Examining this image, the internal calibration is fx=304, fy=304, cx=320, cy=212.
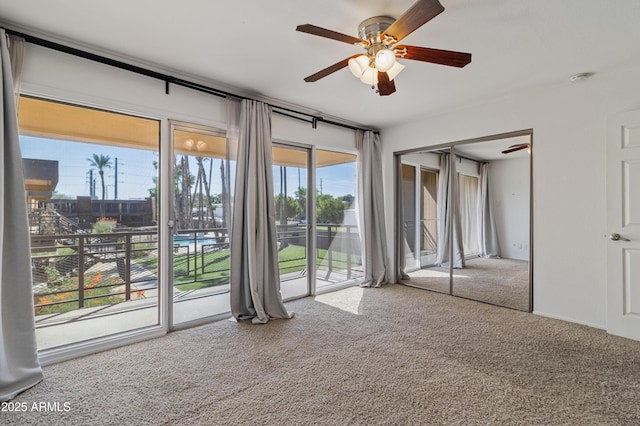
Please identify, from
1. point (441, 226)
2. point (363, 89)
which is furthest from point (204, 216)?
point (441, 226)

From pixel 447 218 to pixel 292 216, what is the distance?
87.1 inches

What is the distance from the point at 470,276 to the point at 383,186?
181 cm

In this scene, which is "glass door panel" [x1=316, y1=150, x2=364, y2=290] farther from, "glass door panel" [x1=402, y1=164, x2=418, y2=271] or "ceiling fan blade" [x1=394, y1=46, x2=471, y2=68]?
"ceiling fan blade" [x1=394, y1=46, x2=471, y2=68]

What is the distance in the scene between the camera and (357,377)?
2.13 meters

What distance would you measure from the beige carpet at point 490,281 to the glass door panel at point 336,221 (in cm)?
111

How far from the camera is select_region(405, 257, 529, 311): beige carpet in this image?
3596 millimetres

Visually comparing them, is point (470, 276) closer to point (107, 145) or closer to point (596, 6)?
point (596, 6)

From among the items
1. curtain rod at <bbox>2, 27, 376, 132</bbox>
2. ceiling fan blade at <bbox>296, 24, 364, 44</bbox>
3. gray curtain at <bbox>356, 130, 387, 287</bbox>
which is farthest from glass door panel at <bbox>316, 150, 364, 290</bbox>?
ceiling fan blade at <bbox>296, 24, 364, 44</bbox>

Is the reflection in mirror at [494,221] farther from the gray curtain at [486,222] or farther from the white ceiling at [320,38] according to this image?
the white ceiling at [320,38]

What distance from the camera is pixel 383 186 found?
16.0 ft

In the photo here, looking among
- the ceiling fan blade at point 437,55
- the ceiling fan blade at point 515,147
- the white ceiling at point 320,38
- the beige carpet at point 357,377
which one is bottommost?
the beige carpet at point 357,377

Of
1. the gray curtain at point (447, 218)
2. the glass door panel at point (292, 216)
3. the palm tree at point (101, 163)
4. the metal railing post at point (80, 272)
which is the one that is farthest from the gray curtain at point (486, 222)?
the metal railing post at point (80, 272)

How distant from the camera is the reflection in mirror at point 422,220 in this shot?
4.41m

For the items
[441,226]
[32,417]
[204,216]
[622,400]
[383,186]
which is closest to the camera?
[32,417]
